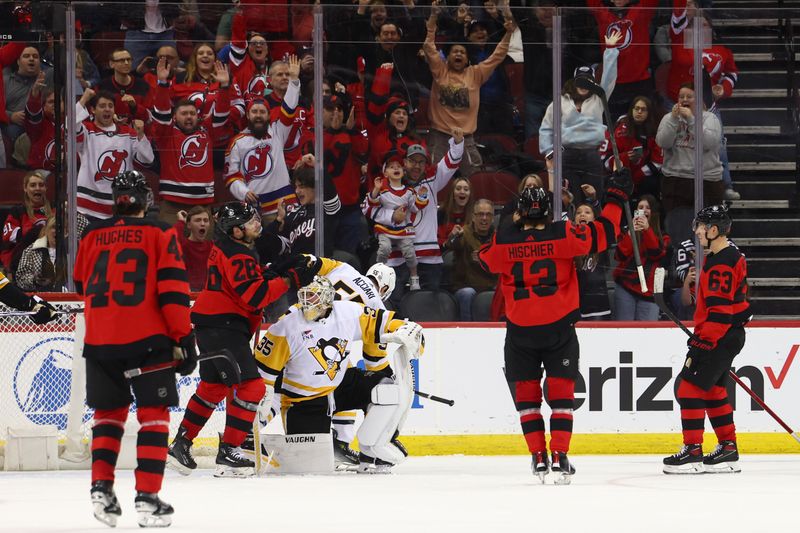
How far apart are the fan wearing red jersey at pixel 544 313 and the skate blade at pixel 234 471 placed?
1337 millimetres

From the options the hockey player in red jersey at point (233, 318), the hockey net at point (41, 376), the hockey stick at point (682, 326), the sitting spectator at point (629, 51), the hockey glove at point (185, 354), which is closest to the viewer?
the hockey glove at point (185, 354)

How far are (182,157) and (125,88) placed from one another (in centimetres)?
54

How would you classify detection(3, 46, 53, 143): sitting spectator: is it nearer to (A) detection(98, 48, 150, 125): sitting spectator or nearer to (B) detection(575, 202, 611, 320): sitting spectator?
(A) detection(98, 48, 150, 125): sitting spectator

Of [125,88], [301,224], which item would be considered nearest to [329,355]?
[301,224]

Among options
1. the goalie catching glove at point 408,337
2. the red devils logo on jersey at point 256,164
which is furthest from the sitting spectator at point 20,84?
the goalie catching glove at point 408,337

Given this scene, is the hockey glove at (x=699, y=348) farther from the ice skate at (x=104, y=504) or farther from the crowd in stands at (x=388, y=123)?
the ice skate at (x=104, y=504)

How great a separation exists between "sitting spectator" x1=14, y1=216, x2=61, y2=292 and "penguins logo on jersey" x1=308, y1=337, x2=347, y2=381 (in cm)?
194

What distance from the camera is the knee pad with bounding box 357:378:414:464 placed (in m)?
6.78

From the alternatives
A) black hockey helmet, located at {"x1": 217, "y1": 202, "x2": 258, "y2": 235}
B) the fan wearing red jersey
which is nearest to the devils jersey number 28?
the fan wearing red jersey

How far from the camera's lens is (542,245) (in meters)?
6.25

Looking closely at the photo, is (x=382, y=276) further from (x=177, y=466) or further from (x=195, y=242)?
(x=177, y=466)

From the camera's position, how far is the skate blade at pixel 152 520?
15.3 ft

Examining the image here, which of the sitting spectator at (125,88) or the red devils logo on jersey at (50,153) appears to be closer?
the red devils logo on jersey at (50,153)

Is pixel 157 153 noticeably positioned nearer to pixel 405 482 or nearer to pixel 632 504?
pixel 405 482
